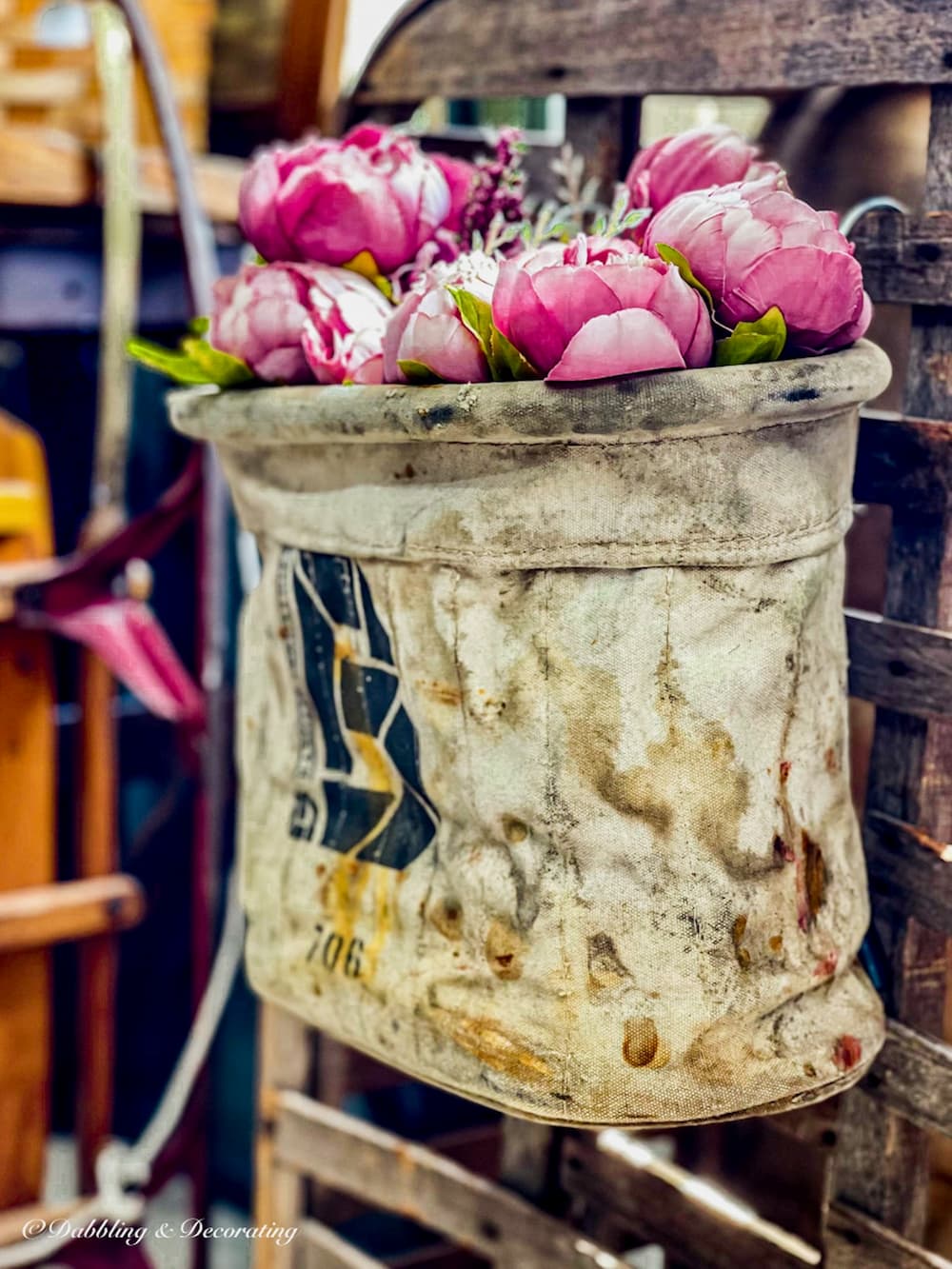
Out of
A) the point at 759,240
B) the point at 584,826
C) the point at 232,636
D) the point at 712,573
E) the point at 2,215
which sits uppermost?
the point at 2,215

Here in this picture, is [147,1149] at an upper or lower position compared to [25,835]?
lower

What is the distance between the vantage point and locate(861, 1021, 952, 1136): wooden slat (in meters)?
0.98

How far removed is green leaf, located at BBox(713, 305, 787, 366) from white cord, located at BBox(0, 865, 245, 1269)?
1.08 m

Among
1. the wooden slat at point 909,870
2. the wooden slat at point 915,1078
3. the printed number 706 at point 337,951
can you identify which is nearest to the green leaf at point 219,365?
the printed number 706 at point 337,951

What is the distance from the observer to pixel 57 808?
2191 mm

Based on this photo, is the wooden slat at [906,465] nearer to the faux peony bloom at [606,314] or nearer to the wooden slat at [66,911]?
the faux peony bloom at [606,314]

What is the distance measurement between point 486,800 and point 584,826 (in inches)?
2.8

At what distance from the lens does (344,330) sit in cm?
94

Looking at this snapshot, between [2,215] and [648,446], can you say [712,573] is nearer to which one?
[648,446]

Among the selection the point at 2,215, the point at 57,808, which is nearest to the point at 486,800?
the point at 2,215

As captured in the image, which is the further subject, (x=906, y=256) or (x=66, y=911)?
(x=66, y=911)

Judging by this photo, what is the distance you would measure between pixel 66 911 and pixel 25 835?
111 millimetres

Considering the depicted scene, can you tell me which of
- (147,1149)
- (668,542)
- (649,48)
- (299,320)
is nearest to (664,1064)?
(668,542)

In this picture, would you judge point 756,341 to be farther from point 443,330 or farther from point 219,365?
point 219,365
